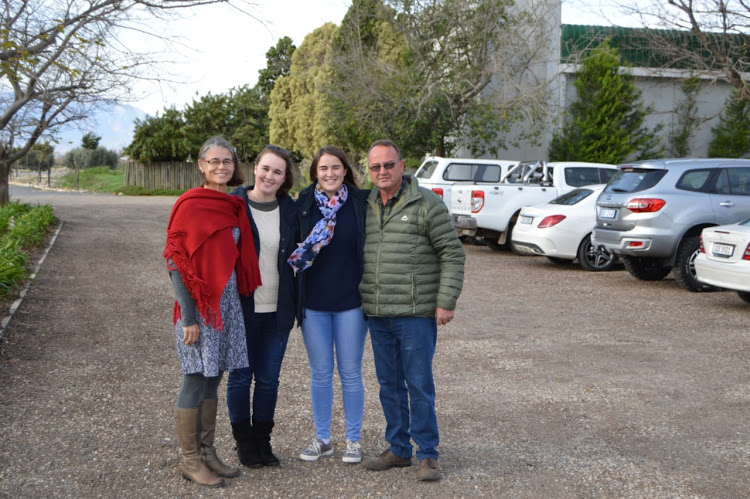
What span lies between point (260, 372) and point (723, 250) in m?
7.25

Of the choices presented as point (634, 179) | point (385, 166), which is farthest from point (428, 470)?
point (634, 179)

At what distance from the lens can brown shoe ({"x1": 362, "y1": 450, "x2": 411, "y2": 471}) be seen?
455cm

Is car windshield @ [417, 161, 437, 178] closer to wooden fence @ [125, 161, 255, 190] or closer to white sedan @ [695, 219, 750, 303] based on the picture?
white sedan @ [695, 219, 750, 303]

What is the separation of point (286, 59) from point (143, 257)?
1232 inches

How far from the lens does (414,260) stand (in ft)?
14.4

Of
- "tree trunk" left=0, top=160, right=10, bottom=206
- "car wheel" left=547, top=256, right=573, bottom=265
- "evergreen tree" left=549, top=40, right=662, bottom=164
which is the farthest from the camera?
"evergreen tree" left=549, top=40, right=662, bottom=164

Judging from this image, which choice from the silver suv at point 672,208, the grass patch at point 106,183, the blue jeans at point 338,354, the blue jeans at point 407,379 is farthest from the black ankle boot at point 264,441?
the grass patch at point 106,183

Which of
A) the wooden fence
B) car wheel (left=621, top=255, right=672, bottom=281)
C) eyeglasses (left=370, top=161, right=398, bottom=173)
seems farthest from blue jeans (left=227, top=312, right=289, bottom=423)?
the wooden fence

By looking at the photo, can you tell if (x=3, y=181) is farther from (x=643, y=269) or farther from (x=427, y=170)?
(x=643, y=269)

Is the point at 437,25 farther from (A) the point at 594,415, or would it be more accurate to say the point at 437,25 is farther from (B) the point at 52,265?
(A) the point at 594,415

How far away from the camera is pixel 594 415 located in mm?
5652

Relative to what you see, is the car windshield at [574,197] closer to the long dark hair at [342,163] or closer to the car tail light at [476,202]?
the car tail light at [476,202]

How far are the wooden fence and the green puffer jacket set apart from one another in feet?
136

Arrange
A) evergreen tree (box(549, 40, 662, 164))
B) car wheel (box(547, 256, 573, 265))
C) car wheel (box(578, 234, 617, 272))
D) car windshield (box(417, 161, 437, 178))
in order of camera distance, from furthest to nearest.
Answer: evergreen tree (box(549, 40, 662, 164))
car windshield (box(417, 161, 437, 178))
car wheel (box(547, 256, 573, 265))
car wheel (box(578, 234, 617, 272))
